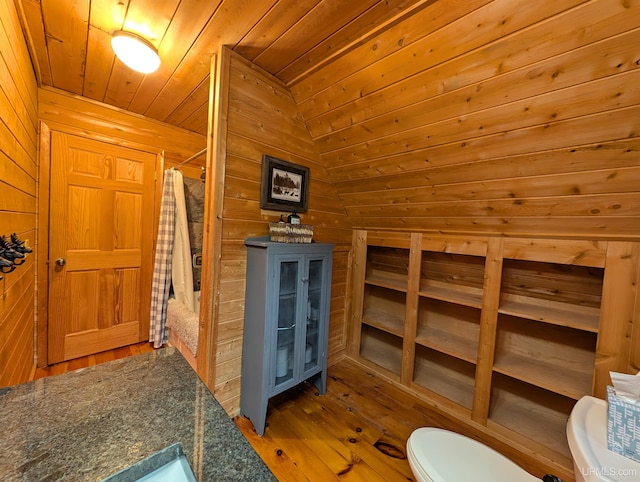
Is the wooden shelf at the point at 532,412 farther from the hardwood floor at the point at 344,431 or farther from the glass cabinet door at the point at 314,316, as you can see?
the glass cabinet door at the point at 314,316

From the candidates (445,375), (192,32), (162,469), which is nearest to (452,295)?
(445,375)

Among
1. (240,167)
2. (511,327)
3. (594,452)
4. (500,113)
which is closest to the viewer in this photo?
(594,452)

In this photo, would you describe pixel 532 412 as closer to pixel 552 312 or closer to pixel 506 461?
pixel 552 312

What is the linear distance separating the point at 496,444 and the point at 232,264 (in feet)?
6.91

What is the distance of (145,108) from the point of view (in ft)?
7.58

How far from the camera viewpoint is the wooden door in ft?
6.98

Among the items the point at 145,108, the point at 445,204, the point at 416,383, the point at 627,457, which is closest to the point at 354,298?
the point at 416,383

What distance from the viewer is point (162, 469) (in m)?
0.58

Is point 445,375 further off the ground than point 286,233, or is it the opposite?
point 286,233

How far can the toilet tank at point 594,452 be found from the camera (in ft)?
2.55

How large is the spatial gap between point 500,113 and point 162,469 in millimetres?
1887

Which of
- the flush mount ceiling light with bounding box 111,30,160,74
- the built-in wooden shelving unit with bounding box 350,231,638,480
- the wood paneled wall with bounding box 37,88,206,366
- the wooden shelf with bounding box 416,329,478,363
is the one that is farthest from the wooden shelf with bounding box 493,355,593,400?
the wood paneled wall with bounding box 37,88,206,366

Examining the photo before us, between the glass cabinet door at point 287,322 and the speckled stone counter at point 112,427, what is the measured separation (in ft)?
2.88

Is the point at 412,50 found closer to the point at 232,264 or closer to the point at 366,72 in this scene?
the point at 366,72
